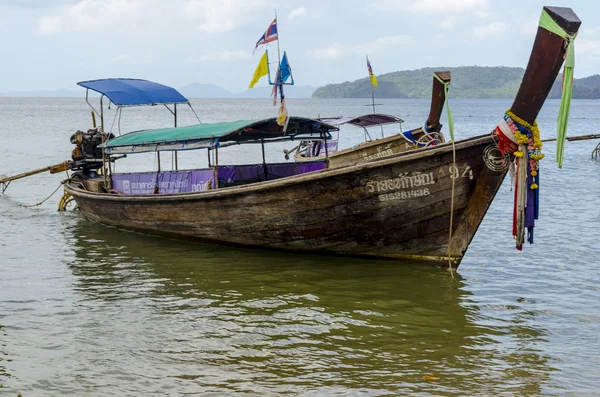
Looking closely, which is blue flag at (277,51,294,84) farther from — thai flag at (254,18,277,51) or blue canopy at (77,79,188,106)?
blue canopy at (77,79,188,106)

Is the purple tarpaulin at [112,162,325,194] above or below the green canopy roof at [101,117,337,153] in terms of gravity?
below

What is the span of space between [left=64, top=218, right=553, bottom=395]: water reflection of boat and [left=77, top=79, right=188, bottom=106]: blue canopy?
→ 3715 mm

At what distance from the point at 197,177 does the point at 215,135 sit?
4.06ft

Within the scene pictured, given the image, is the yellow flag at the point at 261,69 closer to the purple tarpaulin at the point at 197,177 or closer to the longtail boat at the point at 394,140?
the longtail boat at the point at 394,140

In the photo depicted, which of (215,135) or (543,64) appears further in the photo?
(215,135)

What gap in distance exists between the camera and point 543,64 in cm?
770

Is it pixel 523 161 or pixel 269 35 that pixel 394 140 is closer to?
pixel 269 35

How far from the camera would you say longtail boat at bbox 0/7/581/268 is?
27.5 ft

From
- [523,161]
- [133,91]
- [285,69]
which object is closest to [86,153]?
[133,91]

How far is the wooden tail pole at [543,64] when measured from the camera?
7371mm

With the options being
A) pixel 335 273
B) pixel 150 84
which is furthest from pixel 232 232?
pixel 150 84

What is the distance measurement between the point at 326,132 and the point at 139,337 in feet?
21.3

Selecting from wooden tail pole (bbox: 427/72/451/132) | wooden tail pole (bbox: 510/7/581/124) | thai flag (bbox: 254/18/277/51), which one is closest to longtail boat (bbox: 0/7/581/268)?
wooden tail pole (bbox: 510/7/581/124)

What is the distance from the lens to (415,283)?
9680 mm
